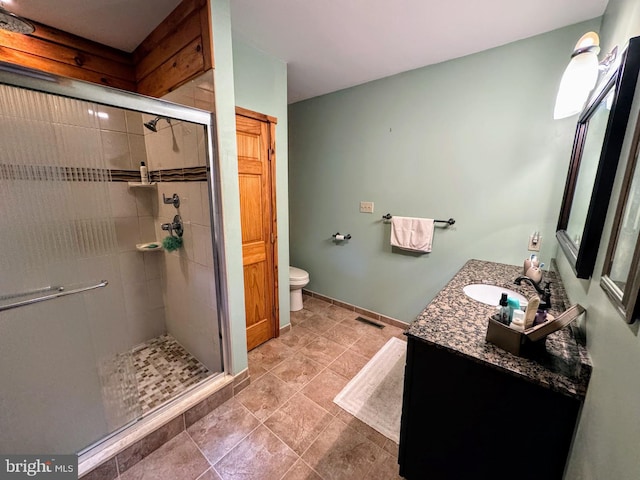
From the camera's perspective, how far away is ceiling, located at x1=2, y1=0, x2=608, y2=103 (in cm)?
141

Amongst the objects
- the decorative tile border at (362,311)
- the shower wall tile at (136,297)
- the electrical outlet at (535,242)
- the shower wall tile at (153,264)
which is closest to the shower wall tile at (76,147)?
the shower wall tile at (153,264)

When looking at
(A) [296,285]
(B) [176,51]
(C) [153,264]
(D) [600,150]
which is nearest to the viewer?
(D) [600,150]

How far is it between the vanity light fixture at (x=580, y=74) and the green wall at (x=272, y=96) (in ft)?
5.78

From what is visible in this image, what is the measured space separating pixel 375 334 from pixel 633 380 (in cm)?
205

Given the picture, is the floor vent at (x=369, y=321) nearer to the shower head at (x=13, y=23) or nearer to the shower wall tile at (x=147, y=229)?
the shower wall tile at (x=147, y=229)

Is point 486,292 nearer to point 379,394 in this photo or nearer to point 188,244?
point 379,394

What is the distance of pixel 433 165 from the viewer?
7.04 ft

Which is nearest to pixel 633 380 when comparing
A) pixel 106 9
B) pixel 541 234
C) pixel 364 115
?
pixel 541 234

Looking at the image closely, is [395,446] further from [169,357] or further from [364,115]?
[364,115]

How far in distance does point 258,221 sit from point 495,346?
1.71m

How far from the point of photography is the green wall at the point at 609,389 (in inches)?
19.6

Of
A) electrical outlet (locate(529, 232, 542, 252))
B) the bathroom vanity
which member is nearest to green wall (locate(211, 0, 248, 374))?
the bathroom vanity

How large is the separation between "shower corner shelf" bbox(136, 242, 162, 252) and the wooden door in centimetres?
74

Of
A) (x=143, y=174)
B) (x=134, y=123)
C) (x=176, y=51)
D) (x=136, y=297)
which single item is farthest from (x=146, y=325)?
(x=176, y=51)
